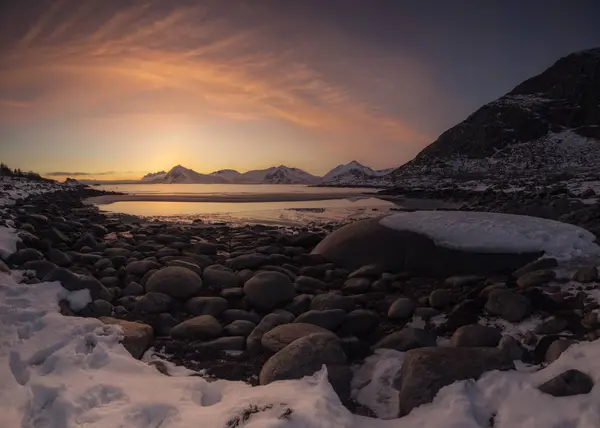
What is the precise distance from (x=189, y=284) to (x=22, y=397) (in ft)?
9.41

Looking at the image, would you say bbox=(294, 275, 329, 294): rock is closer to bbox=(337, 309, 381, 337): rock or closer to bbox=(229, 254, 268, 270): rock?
bbox=(229, 254, 268, 270): rock

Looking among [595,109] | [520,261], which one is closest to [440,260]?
[520,261]

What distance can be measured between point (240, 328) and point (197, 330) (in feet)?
1.65

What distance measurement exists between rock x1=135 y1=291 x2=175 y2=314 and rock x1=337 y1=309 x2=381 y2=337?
242 centimetres

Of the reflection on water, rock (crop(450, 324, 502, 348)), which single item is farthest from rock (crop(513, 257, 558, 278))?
the reflection on water

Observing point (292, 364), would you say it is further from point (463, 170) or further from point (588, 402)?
point (463, 170)

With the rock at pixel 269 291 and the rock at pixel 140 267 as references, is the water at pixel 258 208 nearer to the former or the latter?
the rock at pixel 140 267

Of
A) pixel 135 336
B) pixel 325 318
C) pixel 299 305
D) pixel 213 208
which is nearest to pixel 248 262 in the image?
pixel 299 305

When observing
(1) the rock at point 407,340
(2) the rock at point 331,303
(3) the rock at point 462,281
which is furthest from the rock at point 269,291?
(3) the rock at point 462,281

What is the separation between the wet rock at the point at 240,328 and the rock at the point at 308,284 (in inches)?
59.6

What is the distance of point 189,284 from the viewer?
5867mm

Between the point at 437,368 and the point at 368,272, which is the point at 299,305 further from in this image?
the point at 437,368

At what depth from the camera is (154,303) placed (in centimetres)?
536

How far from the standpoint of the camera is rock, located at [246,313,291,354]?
430 cm
